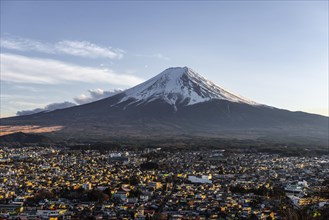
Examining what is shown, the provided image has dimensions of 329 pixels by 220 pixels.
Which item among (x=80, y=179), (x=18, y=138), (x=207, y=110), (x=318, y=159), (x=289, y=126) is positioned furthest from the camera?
(x=207, y=110)

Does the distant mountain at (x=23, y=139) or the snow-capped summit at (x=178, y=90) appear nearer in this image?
the distant mountain at (x=23, y=139)

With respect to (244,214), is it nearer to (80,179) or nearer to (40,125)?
(80,179)

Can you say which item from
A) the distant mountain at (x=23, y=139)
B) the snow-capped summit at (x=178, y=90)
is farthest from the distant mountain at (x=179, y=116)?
the distant mountain at (x=23, y=139)

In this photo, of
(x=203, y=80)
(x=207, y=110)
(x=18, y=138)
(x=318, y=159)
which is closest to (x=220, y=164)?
(x=318, y=159)

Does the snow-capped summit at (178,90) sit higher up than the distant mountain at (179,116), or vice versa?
the snow-capped summit at (178,90)

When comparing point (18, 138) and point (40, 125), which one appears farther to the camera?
point (40, 125)

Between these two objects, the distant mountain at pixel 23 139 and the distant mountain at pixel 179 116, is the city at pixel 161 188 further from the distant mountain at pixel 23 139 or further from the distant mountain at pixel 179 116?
the distant mountain at pixel 179 116

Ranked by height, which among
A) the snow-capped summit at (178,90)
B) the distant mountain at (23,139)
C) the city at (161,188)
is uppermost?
the snow-capped summit at (178,90)
